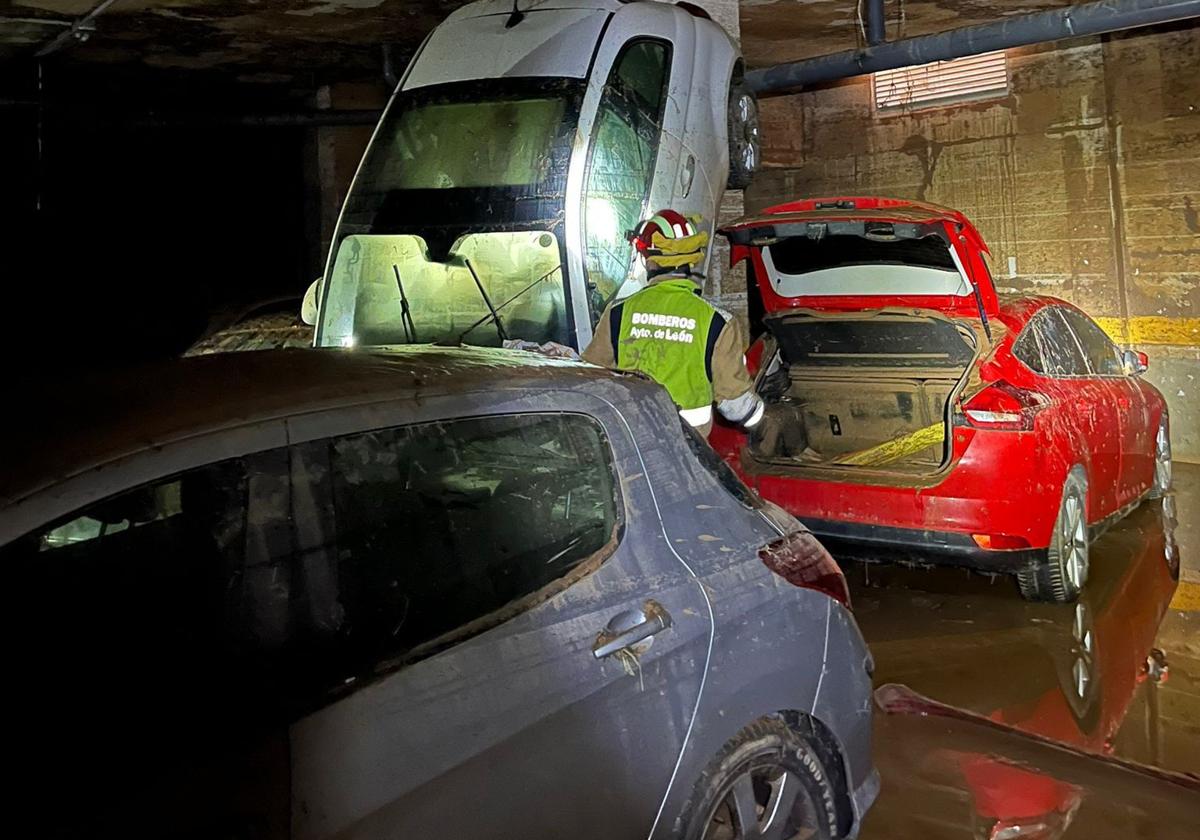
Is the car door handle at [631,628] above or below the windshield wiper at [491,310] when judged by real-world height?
below

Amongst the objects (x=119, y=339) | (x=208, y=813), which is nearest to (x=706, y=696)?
(x=208, y=813)

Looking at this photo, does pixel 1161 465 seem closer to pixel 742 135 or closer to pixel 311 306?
pixel 742 135

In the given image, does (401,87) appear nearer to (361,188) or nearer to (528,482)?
(361,188)

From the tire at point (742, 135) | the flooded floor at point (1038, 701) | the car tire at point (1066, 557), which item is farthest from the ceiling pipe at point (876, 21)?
the car tire at point (1066, 557)

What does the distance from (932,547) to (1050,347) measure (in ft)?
5.00

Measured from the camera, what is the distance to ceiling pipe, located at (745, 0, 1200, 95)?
764cm

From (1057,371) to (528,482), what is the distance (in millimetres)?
4354

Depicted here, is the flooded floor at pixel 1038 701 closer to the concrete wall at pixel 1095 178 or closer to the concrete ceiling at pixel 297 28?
the concrete wall at pixel 1095 178

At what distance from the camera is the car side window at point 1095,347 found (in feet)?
21.7

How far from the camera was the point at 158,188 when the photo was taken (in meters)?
15.1

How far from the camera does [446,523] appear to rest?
7.80 ft

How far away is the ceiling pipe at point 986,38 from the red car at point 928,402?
245 cm

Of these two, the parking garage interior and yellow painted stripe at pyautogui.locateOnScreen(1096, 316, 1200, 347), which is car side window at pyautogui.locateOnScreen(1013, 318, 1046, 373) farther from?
yellow painted stripe at pyautogui.locateOnScreen(1096, 316, 1200, 347)

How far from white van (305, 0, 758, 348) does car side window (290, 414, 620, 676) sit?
382cm
